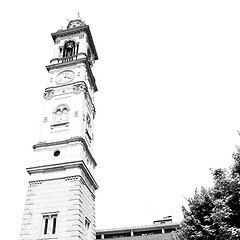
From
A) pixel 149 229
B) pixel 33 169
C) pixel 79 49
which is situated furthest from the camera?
pixel 149 229

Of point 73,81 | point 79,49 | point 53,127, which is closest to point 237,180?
point 53,127

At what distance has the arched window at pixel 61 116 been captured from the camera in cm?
3135

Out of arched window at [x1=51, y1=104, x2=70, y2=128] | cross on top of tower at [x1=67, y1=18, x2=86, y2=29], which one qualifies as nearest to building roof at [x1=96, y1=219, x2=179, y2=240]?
arched window at [x1=51, y1=104, x2=70, y2=128]

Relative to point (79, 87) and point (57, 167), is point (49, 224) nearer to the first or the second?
point (57, 167)

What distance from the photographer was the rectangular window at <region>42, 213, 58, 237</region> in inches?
986

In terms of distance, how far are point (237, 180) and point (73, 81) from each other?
23.9 meters

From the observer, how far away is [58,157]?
29094 mm

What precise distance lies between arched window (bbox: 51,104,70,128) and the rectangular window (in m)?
9.27

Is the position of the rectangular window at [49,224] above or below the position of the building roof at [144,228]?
below

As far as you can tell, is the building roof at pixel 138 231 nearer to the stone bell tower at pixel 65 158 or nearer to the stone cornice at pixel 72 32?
the stone bell tower at pixel 65 158

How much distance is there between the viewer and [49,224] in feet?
83.4

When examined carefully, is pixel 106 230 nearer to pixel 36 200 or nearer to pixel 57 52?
pixel 36 200

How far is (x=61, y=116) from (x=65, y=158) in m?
5.40

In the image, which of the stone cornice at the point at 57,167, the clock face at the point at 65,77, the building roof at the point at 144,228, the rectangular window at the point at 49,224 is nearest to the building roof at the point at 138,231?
the building roof at the point at 144,228
